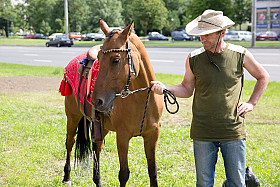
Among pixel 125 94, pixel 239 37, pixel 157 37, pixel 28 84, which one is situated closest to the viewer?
pixel 125 94

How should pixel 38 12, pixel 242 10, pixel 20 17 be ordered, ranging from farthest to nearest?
pixel 20 17
pixel 38 12
pixel 242 10

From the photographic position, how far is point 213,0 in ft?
139

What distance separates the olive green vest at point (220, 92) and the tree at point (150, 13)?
55411mm

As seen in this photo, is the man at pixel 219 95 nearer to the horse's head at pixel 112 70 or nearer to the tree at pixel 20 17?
the horse's head at pixel 112 70

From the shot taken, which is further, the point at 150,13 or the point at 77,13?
the point at 77,13

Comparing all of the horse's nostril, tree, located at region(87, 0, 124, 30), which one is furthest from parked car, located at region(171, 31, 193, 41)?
the horse's nostril

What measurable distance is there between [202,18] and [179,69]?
12316 mm

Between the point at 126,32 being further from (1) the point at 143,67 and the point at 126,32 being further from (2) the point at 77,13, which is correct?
(2) the point at 77,13

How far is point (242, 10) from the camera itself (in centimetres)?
4884

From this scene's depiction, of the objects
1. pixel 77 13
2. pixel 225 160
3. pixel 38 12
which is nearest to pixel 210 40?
pixel 225 160

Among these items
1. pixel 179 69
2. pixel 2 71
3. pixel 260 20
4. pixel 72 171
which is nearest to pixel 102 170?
pixel 72 171

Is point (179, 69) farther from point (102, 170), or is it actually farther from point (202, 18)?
point (202, 18)

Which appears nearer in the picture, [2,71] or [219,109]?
[219,109]

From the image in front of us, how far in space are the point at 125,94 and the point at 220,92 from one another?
900 mm
